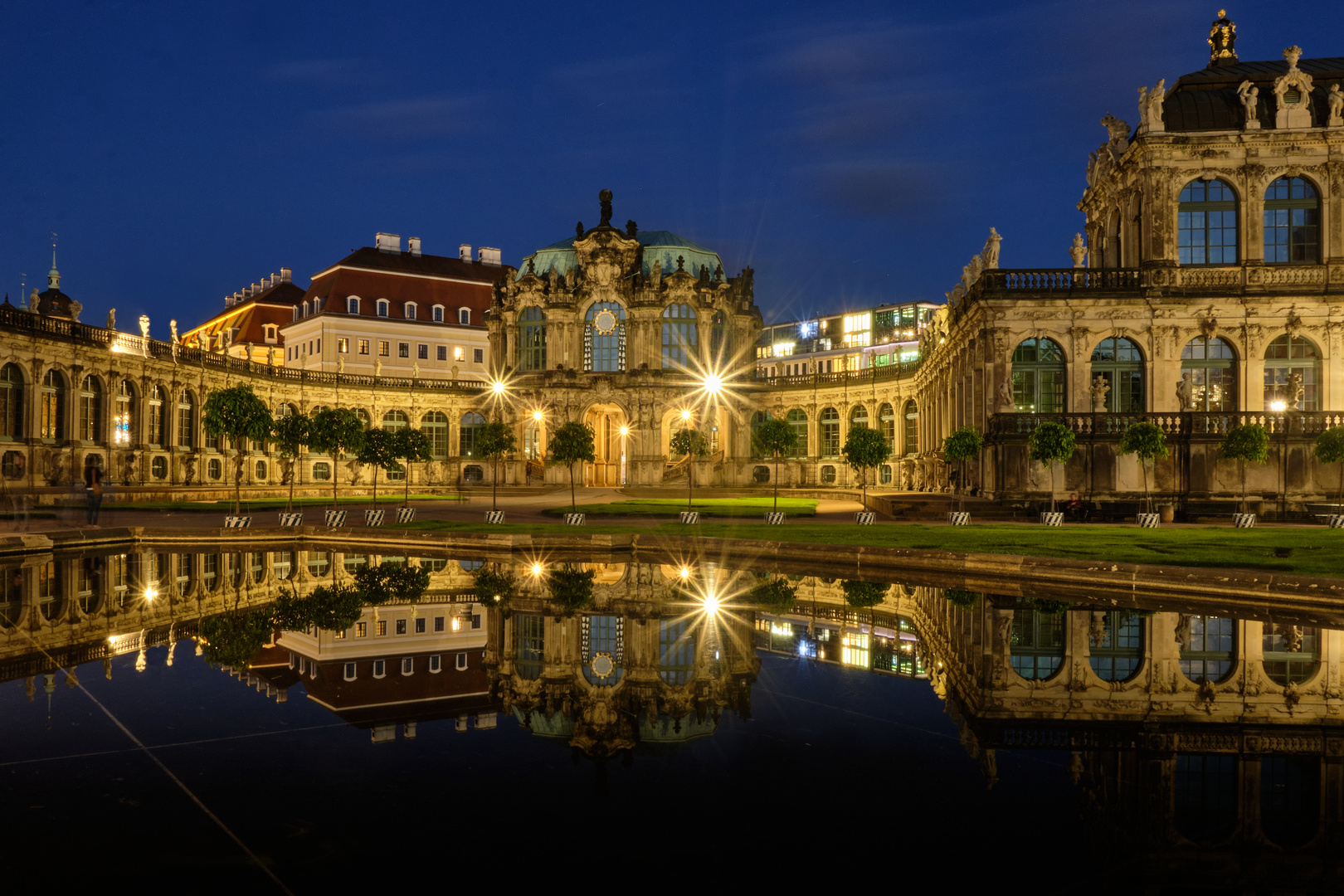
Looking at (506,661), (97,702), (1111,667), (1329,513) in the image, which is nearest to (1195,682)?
(1111,667)

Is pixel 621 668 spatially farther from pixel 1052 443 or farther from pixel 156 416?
pixel 156 416

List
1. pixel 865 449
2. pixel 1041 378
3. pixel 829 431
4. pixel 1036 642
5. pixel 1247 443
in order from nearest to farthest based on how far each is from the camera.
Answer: pixel 1036 642, pixel 1247 443, pixel 1041 378, pixel 865 449, pixel 829 431

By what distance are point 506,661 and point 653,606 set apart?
4.64m

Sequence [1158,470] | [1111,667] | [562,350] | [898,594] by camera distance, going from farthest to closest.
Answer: [562,350] < [1158,470] < [898,594] < [1111,667]

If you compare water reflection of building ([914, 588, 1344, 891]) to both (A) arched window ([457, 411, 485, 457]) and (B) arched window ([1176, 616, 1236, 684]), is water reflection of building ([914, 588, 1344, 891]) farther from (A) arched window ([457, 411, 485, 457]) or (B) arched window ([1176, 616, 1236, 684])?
(A) arched window ([457, 411, 485, 457])

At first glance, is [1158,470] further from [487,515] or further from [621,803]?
[621,803]

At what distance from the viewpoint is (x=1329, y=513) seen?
113 feet

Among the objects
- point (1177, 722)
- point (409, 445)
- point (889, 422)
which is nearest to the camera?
point (1177, 722)

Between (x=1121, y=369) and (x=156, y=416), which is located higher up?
(x=1121, y=369)

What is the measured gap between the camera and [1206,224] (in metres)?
43.8

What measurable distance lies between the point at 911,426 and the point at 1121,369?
27439 millimetres

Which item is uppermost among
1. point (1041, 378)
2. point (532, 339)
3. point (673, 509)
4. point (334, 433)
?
point (532, 339)

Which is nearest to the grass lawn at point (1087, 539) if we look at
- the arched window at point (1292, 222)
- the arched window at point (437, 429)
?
the arched window at point (1292, 222)

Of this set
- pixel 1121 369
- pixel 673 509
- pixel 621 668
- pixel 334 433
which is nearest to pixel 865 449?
pixel 673 509
